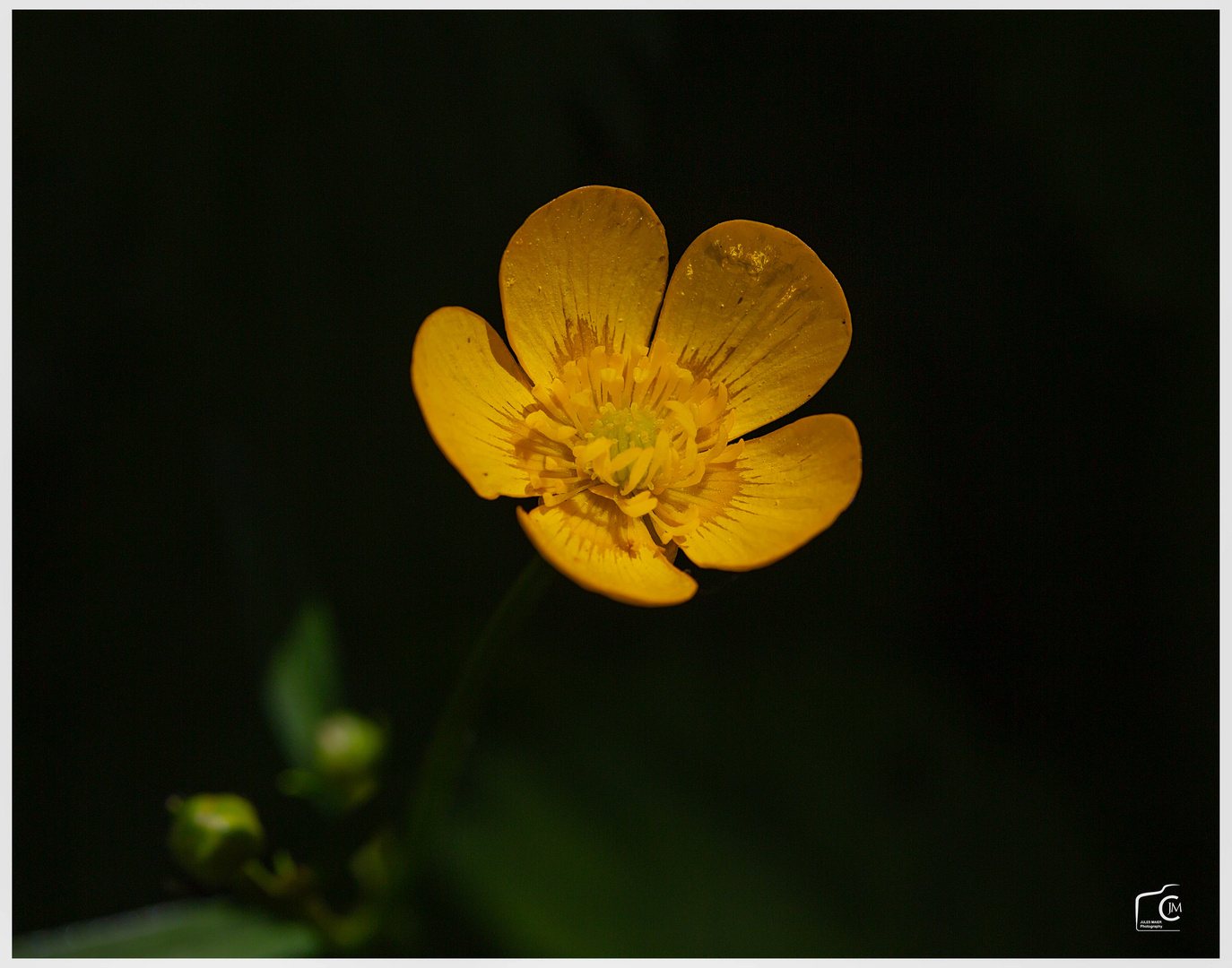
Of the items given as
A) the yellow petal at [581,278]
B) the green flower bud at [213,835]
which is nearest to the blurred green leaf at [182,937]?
the green flower bud at [213,835]

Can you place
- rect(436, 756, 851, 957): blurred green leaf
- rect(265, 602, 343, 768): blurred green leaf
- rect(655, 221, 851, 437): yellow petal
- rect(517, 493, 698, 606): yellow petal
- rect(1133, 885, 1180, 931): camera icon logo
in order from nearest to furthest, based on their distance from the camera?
1. rect(517, 493, 698, 606): yellow petal
2. rect(655, 221, 851, 437): yellow petal
3. rect(265, 602, 343, 768): blurred green leaf
4. rect(1133, 885, 1180, 931): camera icon logo
5. rect(436, 756, 851, 957): blurred green leaf

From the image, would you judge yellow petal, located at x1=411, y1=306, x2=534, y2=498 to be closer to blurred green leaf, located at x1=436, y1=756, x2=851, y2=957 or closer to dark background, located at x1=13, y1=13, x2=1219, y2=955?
dark background, located at x1=13, y1=13, x2=1219, y2=955

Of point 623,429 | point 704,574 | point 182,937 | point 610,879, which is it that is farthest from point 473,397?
point 610,879

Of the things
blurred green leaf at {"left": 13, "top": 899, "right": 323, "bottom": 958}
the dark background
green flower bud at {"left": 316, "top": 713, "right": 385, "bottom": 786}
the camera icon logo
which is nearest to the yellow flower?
the dark background

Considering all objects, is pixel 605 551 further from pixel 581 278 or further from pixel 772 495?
Result: pixel 581 278

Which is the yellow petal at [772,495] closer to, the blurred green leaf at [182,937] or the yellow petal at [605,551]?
the yellow petal at [605,551]

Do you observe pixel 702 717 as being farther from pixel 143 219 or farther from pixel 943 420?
pixel 143 219
